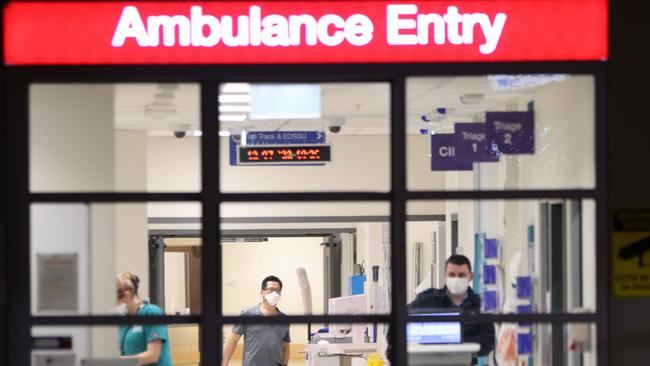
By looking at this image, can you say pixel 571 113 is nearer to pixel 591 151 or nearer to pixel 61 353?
pixel 591 151

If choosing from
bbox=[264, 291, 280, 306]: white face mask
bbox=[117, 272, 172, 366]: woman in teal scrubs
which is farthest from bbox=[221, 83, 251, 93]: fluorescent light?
bbox=[264, 291, 280, 306]: white face mask

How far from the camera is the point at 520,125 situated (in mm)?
5258

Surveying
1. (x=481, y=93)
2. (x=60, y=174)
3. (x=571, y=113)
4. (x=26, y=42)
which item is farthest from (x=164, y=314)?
(x=571, y=113)

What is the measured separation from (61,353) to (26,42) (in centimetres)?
156

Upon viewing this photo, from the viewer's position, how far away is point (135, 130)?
212 inches

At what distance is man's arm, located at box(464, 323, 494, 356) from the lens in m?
5.32

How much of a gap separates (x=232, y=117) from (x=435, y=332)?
1565mm

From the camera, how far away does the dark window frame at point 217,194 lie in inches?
196

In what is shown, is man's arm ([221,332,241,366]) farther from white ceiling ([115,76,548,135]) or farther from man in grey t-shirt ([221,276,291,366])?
white ceiling ([115,76,548,135])

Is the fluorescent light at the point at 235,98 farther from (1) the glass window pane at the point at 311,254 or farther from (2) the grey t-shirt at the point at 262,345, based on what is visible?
(1) the glass window pane at the point at 311,254

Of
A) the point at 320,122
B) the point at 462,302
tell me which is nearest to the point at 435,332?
the point at 462,302

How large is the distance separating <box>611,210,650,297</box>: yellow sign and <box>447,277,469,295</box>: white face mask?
0.81 m

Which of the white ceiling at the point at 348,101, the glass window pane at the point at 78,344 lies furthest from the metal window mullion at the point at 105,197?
the glass window pane at the point at 78,344

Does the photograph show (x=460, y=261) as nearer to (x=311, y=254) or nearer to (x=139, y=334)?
(x=139, y=334)
